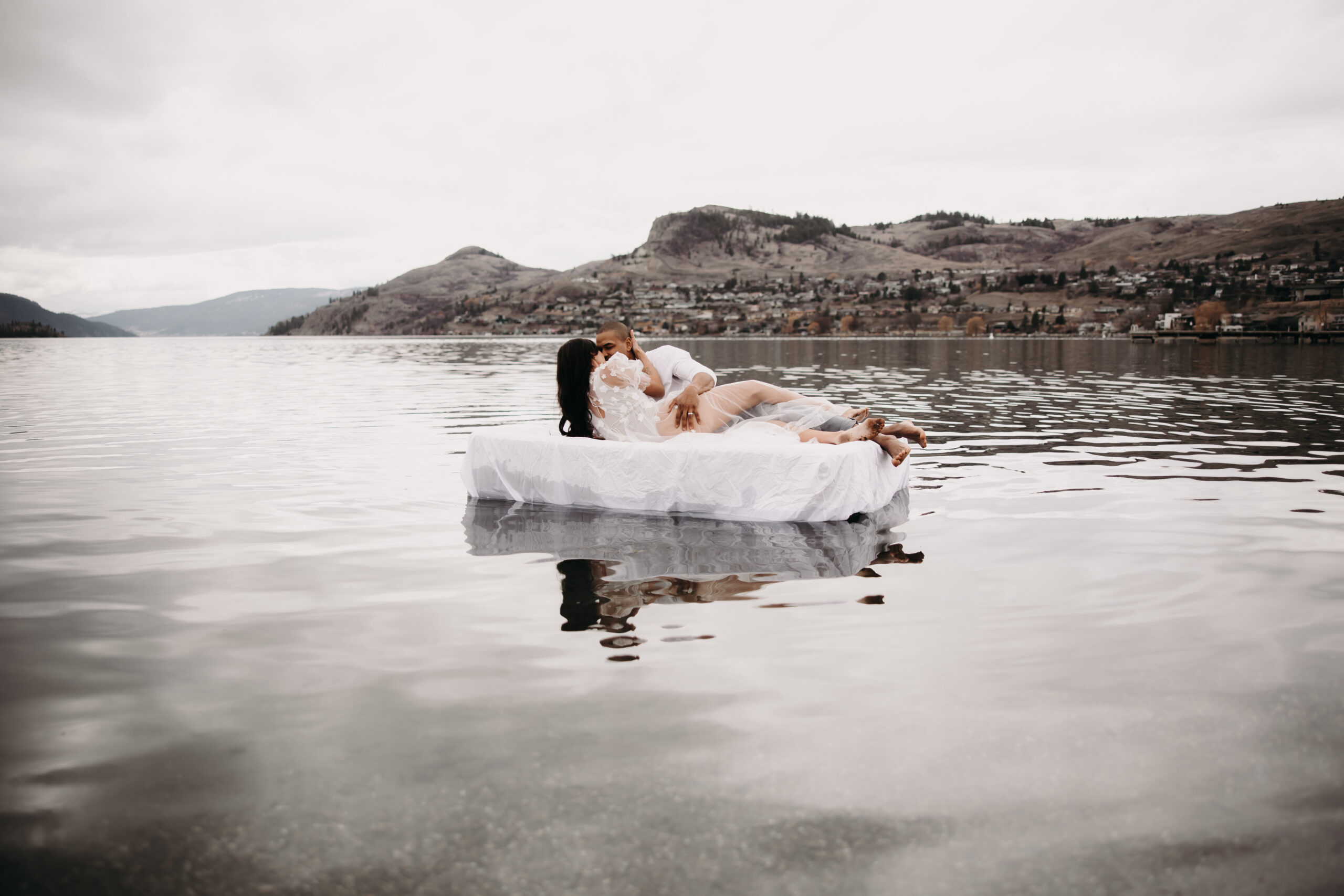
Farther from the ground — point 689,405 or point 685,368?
point 685,368

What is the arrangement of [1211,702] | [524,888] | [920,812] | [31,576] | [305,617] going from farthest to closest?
[31,576] < [305,617] < [1211,702] < [920,812] < [524,888]

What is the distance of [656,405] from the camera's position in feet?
23.8

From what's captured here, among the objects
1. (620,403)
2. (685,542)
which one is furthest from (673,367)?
(685,542)

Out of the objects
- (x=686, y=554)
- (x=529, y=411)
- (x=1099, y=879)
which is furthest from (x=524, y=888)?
(x=529, y=411)

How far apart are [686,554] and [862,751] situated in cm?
264

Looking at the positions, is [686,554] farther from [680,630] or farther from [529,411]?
[529,411]

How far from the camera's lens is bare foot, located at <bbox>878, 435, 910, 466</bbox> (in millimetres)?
6402

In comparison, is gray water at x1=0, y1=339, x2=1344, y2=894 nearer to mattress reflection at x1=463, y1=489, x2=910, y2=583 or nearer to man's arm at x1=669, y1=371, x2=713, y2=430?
mattress reflection at x1=463, y1=489, x2=910, y2=583

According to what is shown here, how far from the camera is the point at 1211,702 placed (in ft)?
9.70

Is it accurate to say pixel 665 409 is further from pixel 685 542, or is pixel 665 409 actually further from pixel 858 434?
pixel 685 542

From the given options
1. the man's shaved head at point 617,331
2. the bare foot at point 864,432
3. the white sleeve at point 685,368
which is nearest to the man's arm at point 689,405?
the white sleeve at point 685,368

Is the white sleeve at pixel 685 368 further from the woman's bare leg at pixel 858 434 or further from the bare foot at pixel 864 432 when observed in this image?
the bare foot at pixel 864 432

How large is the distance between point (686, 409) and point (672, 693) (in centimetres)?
442

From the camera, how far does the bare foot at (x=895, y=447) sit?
640 centimetres
